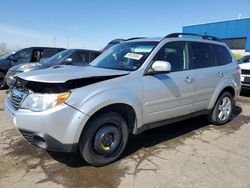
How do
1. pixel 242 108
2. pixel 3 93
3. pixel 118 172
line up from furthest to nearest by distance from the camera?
pixel 3 93, pixel 242 108, pixel 118 172

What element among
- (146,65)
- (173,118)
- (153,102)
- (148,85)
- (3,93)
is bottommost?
(3,93)

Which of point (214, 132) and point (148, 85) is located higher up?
point (148, 85)

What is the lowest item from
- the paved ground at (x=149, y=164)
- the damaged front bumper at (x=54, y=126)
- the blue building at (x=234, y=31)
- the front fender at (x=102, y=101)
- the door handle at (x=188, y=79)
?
the paved ground at (x=149, y=164)

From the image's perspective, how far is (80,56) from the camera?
981cm

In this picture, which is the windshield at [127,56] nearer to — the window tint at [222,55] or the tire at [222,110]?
the window tint at [222,55]

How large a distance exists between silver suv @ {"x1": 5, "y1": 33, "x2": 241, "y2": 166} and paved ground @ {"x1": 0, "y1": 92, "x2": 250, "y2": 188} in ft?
1.06

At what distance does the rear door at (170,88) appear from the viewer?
4090 mm

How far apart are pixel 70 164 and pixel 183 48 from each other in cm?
278

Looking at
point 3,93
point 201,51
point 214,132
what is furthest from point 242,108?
point 3,93

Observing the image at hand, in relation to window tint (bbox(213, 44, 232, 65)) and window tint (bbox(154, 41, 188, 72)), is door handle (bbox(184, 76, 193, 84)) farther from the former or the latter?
window tint (bbox(213, 44, 232, 65))

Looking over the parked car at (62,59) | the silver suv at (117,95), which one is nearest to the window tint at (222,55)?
the silver suv at (117,95)

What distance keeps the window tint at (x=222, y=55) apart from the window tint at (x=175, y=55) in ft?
3.72

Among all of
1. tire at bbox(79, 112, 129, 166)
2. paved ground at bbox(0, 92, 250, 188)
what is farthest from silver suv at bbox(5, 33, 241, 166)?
paved ground at bbox(0, 92, 250, 188)

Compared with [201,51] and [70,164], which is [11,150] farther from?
[201,51]
